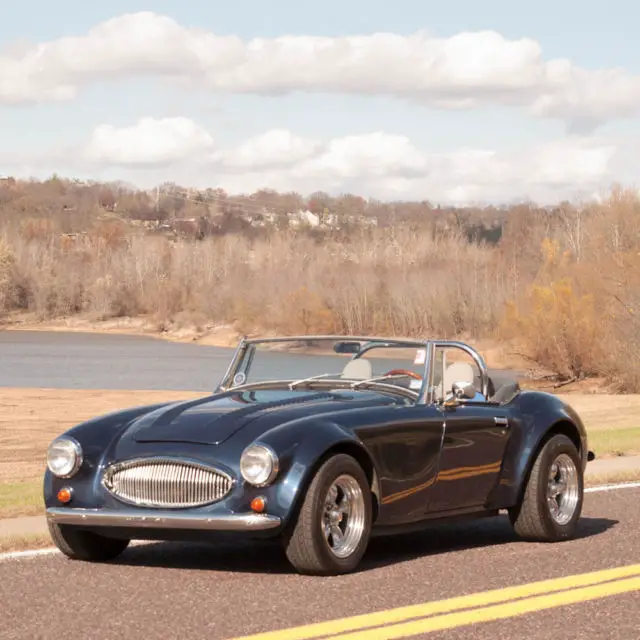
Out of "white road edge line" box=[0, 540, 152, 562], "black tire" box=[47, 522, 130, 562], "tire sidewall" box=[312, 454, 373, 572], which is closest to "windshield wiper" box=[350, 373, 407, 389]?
"tire sidewall" box=[312, 454, 373, 572]

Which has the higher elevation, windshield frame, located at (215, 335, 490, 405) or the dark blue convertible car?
windshield frame, located at (215, 335, 490, 405)

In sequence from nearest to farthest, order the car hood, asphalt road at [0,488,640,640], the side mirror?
asphalt road at [0,488,640,640]
the car hood
the side mirror

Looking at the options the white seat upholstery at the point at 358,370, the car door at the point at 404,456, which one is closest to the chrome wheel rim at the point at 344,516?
the car door at the point at 404,456

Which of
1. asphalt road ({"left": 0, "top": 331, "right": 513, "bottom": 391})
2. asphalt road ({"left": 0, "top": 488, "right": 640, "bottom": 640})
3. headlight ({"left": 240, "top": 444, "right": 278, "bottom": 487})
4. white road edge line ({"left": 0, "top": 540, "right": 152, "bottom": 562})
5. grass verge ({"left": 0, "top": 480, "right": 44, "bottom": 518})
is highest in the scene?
headlight ({"left": 240, "top": 444, "right": 278, "bottom": 487})

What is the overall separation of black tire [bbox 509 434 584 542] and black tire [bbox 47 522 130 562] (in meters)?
2.76

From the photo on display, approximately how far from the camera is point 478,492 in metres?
8.82

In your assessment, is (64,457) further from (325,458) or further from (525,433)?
(525,433)

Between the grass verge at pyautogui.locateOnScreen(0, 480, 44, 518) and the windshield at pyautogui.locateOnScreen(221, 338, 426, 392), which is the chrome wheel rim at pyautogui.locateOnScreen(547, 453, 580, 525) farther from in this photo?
the grass verge at pyautogui.locateOnScreen(0, 480, 44, 518)

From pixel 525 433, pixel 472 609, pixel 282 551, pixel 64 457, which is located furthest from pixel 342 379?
pixel 472 609

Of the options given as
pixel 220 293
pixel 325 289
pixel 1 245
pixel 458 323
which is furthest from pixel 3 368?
pixel 1 245

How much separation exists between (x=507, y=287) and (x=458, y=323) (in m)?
5.31

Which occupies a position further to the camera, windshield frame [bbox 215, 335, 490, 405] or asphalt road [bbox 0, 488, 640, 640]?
windshield frame [bbox 215, 335, 490, 405]

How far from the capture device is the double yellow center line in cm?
593

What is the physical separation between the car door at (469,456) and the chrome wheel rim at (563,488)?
57cm
